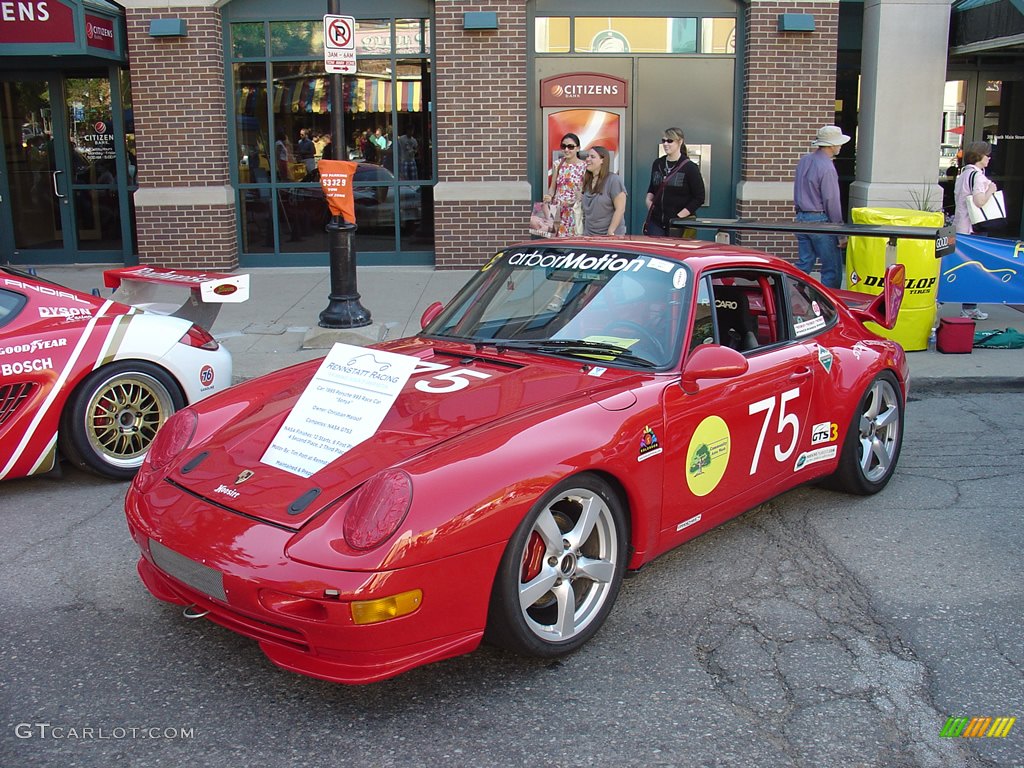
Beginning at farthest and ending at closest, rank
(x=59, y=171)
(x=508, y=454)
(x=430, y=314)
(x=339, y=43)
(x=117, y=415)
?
1. (x=59, y=171)
2. (x=339, y=43)
3. (x=117, y=415)
4. (x=430, y=314)
5. (x=508, y=454)

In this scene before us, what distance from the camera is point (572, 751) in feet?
10.4

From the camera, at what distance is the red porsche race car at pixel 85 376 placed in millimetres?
5453

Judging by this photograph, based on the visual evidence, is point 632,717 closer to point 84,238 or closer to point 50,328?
point 50,328

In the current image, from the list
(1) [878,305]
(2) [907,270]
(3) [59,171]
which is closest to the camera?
(1) [878,305]

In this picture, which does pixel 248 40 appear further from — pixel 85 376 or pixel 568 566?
pixel 568 566

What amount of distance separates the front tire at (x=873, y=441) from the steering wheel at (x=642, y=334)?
1.46 metres

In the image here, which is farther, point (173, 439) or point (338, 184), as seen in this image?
point (338, 184)

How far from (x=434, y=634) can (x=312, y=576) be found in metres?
0.43

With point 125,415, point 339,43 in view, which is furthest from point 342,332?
point 125,415

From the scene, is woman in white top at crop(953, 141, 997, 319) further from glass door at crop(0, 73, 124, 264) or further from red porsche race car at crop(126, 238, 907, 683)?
glass door at crop(0, 73, 124, 264)

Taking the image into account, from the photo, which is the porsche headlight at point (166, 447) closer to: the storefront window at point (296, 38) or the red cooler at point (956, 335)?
the red cooler at point (956, 335)

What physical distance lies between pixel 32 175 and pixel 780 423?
1242 cm

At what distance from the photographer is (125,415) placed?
5.92 meters

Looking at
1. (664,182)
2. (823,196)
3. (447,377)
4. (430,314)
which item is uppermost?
(664,182)
